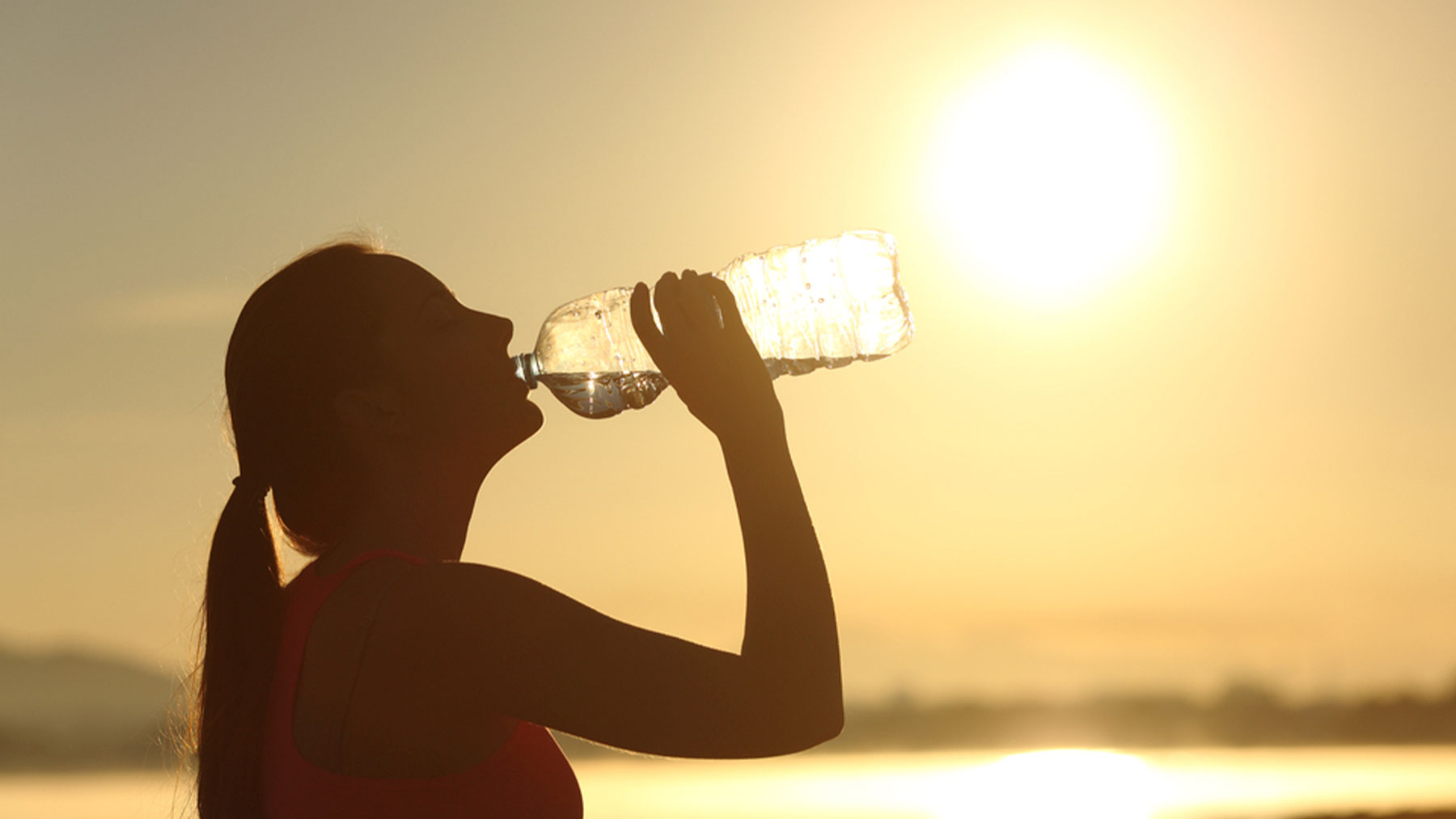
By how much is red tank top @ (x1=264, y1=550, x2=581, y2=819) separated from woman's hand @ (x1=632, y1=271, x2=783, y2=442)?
42 cm

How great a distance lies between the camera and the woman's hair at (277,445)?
2.09m

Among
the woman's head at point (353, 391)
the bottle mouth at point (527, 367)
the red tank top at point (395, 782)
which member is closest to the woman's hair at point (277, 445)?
the woman's head at point (353, 391)

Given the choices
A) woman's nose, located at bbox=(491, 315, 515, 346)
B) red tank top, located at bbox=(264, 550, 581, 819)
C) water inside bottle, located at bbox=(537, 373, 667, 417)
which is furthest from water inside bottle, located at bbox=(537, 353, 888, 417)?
red tank top, located at bbox=(264, 550, 581, 819)

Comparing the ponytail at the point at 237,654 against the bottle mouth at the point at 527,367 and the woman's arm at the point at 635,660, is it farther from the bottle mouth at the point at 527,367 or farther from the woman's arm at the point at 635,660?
the bottle mouth at the point at 527,367

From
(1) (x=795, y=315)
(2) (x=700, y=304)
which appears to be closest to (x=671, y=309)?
(2) (x=700, y=304)

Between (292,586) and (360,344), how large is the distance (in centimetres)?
35

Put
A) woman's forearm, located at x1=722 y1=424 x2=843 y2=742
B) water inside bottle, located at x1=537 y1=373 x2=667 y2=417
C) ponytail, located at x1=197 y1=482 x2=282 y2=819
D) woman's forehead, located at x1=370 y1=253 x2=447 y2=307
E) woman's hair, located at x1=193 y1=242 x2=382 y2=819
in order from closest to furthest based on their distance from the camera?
woman's forearm, located at x1=722 y1=424 x2=843 y2=742 → ponytail, located at x1=197 y1=482 x2=282 y2=819 → woman's hair, located at x1=193 y1=242 x2=382 y2=819 → woman's forehead, located at x1=370 y1=253 x2=447 y2=307 → water inside bottle, located at x1=537 y1=373 x2=667 y2=417

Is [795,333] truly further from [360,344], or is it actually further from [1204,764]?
[1204,764]

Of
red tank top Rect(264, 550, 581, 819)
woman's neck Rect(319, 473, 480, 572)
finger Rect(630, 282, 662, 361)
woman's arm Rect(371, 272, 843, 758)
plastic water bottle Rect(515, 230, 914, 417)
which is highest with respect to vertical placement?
plastic water bottle Rect(515, 230, 914, 417)

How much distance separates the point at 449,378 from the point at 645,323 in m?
0.31

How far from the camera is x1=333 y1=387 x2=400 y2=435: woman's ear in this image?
82.9 inches

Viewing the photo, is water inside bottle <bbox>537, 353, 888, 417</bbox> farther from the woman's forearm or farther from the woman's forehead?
the woman's forearm

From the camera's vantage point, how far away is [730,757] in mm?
1786

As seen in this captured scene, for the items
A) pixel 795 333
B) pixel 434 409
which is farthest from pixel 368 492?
pixel 795 333
